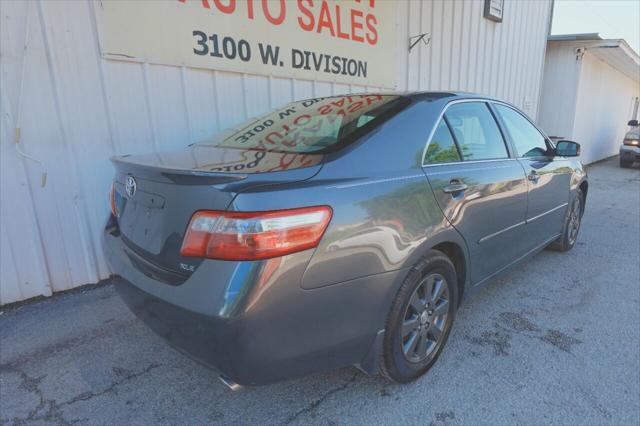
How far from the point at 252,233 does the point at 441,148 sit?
4.51 ft

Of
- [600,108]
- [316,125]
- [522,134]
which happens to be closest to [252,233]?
[316,125]

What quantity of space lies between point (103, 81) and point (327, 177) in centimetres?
255

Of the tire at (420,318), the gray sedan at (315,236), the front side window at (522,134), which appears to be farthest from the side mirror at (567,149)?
the tire at (420,318)

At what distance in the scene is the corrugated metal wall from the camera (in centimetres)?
286

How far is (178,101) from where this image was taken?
366 centimetres

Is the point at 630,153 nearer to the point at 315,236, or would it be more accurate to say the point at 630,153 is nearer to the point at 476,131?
the point at 476,131

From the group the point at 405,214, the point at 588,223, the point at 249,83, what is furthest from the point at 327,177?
the point at 588,223

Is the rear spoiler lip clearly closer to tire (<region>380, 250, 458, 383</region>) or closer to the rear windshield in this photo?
the rear windshield

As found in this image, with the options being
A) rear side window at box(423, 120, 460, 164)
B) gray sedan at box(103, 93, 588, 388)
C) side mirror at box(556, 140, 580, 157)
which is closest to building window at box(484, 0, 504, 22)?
side mirror at box(556, 140, 580, 157)

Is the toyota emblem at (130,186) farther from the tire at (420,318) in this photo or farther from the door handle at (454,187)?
the door handle at (454,187)

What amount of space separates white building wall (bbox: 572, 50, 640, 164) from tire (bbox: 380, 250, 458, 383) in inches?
475

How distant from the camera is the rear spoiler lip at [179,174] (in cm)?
153

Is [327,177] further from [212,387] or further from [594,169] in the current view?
[594,169]

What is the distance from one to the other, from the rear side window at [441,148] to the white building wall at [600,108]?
11.8m
